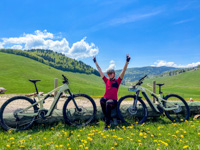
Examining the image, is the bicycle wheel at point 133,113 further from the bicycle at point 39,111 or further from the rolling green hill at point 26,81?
the rolling green hill at point 26,81

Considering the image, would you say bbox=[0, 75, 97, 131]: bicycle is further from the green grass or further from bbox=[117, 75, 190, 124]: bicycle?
bbox=[117, 75, 190, 124]: bicycle

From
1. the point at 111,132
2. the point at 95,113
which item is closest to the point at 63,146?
the point at 111,132

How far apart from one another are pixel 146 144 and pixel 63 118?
12.7 feet

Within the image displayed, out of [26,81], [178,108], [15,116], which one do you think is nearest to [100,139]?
[15,116]

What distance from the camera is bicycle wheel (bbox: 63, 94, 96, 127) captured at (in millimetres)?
6661

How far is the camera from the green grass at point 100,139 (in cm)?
445

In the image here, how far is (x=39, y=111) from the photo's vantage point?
249 inches

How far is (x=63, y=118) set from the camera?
669 centimetres

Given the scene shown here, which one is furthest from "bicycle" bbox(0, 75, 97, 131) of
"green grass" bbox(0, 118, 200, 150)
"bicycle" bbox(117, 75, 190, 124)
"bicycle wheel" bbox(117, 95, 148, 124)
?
"bicycle" bbox(117, 75, 190, 124)

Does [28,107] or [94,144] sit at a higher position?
[28,107]

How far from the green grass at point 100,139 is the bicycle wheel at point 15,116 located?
1.18 ft

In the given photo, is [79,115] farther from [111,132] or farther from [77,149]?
[77,149]

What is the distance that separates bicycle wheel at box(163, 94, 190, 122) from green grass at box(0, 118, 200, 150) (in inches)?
54.4

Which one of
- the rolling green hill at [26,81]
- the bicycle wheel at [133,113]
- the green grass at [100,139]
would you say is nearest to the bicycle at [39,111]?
the green grass at [100,139]
